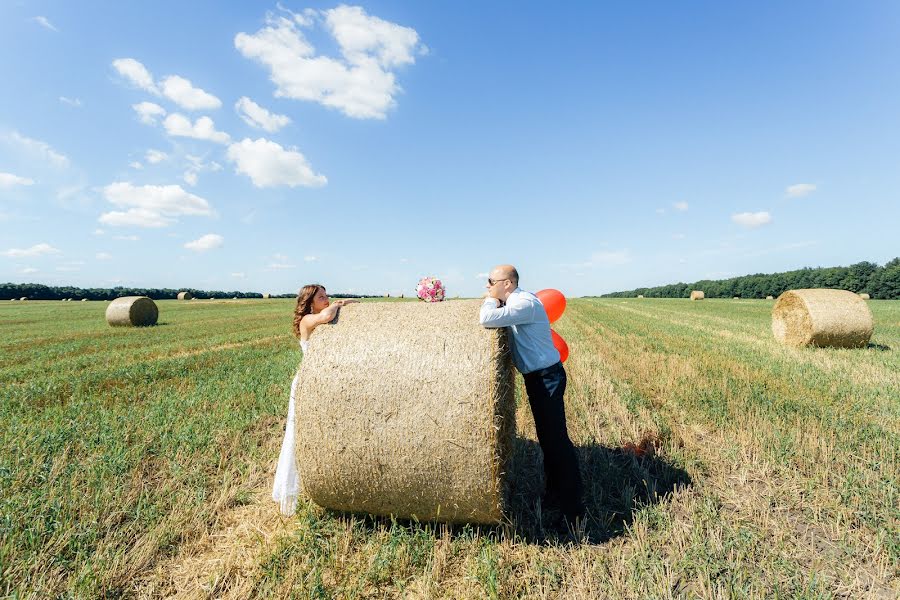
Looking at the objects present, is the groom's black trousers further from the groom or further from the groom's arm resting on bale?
the groom's arm resting on bale

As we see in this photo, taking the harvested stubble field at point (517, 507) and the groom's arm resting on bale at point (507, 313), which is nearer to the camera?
the harvested stubble field at point (517, 507)

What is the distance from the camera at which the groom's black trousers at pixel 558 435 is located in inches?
157

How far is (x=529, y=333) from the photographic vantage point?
402 cm

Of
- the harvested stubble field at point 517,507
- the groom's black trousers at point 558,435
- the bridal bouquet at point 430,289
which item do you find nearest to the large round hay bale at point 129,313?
the harvested stubble field at point 517,507

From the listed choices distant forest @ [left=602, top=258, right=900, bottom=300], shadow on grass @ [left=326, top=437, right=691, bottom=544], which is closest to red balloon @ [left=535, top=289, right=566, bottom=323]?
shadow on grass @ [left=326, top=437, right=691, bottom=544]

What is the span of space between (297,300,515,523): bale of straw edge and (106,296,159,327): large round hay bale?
74.5ft

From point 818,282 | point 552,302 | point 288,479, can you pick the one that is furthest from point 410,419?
point 818,282

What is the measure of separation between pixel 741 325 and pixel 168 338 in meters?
23.1

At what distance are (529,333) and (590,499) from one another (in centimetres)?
180

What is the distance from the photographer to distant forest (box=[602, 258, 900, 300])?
152ft

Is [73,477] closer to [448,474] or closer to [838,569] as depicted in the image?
[448,474]

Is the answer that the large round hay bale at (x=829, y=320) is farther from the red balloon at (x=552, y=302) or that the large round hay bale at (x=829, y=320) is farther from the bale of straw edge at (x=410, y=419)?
the bale of straw edge at (x=410, y=419)

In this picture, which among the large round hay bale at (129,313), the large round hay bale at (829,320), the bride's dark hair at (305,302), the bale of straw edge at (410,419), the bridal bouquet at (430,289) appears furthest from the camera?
the large round hay bale at (129,313)

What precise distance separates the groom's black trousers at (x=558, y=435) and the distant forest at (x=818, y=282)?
6001 cm
